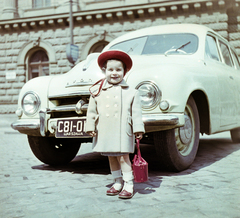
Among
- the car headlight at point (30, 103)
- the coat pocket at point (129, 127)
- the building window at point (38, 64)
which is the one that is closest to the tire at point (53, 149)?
the car headlight at point (30, 103)

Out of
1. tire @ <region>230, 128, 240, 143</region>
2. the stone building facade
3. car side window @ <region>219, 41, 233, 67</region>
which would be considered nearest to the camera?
car side window @ <region>219, 41, 233, 67</region>

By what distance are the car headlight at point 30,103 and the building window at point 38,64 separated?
14.3 m

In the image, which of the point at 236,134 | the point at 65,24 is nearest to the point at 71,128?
the point at 236,134

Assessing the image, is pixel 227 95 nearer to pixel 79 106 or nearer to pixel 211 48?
pixel 211 48

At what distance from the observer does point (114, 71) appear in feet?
9.60

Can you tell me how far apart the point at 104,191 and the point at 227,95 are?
2.63 metres

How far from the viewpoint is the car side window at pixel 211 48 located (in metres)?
4.87

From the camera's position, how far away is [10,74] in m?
17.8

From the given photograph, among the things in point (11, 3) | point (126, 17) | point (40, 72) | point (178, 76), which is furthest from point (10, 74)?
point (178, 76)

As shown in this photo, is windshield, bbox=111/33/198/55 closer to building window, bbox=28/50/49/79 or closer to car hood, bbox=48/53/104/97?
car hood, bbox=48/53/104/97

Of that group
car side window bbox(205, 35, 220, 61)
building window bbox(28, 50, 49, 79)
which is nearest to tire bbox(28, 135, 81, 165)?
car side window bbox(205, 35, 220, 61)

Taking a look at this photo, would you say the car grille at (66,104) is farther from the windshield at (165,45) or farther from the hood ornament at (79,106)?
the windshield at (165,45)

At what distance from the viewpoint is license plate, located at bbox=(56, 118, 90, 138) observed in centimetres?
344

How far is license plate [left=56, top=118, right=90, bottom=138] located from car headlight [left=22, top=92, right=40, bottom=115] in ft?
1.62
